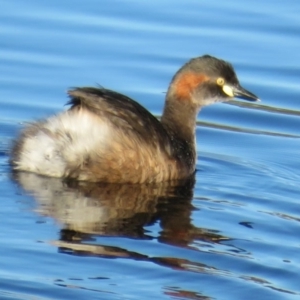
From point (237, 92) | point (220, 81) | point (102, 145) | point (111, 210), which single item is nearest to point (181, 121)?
point (220, 81)

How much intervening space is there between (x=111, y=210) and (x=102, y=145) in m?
0.58

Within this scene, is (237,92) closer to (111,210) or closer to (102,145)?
(102,145)

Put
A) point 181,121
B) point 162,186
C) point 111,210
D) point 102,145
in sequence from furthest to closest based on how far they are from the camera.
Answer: point 181,121 < point 162,186 < point 102,145 < point 111,210

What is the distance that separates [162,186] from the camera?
356 inches

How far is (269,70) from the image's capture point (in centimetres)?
1177

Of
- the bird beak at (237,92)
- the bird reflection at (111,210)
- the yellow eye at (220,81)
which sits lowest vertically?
the bird reflection at (111,210)

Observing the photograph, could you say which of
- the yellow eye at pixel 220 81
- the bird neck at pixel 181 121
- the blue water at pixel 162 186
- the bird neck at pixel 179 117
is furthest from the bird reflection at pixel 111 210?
the yellow eye at pixel 220 81

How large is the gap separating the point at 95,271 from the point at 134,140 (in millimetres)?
1967

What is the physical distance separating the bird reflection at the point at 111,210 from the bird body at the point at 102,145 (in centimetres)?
8

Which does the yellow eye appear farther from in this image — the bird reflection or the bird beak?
the bird reflection

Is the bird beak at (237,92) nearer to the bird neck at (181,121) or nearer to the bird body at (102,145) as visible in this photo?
the bird neck at (181,121)

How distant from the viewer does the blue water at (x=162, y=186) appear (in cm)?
697

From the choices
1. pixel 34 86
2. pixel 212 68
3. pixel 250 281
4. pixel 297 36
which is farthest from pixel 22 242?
pixel 297 36

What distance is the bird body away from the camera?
8602 mm
